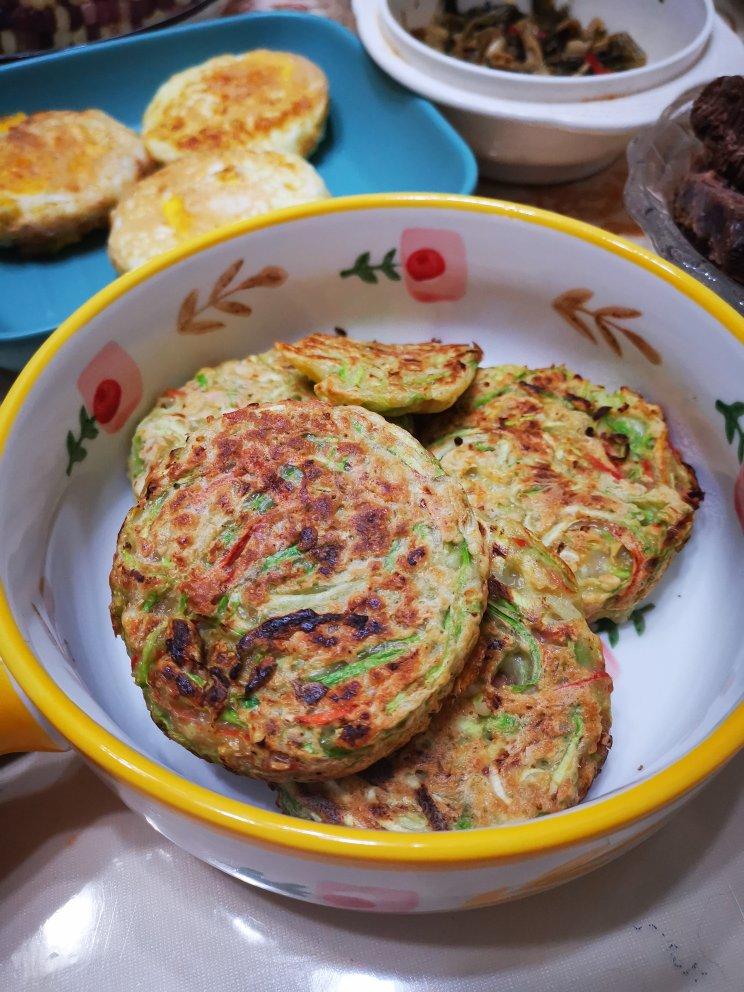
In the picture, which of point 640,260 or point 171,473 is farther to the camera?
point 640,260

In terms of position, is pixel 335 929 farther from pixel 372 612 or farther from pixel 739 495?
pixel 739 495

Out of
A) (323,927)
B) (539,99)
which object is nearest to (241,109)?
(539,99)

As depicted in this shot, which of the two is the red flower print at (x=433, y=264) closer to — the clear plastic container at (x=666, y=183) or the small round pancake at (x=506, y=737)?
the clear plastic container at (x=666, y=183)

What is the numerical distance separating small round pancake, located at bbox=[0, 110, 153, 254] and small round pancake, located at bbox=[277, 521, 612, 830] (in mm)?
1519

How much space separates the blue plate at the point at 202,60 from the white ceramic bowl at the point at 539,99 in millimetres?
80

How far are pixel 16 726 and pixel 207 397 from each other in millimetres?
617

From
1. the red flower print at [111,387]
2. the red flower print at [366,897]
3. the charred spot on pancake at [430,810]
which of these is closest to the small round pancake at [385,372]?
the red flower print at [111,387]

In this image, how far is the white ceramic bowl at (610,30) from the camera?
1.77 meters

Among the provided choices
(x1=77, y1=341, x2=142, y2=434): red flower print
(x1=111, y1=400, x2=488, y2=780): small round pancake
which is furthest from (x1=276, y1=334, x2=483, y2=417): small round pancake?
(x1=77, y1=341, x2=142, y2=434): red flower print

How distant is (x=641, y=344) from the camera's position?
4.15ft

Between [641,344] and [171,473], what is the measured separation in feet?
2.55

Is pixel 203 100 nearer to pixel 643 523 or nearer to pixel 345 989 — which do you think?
pixel 643 523

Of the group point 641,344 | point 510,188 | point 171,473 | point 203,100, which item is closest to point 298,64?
point 203,100

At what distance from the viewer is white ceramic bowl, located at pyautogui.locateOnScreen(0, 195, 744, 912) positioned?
722 millimetres
